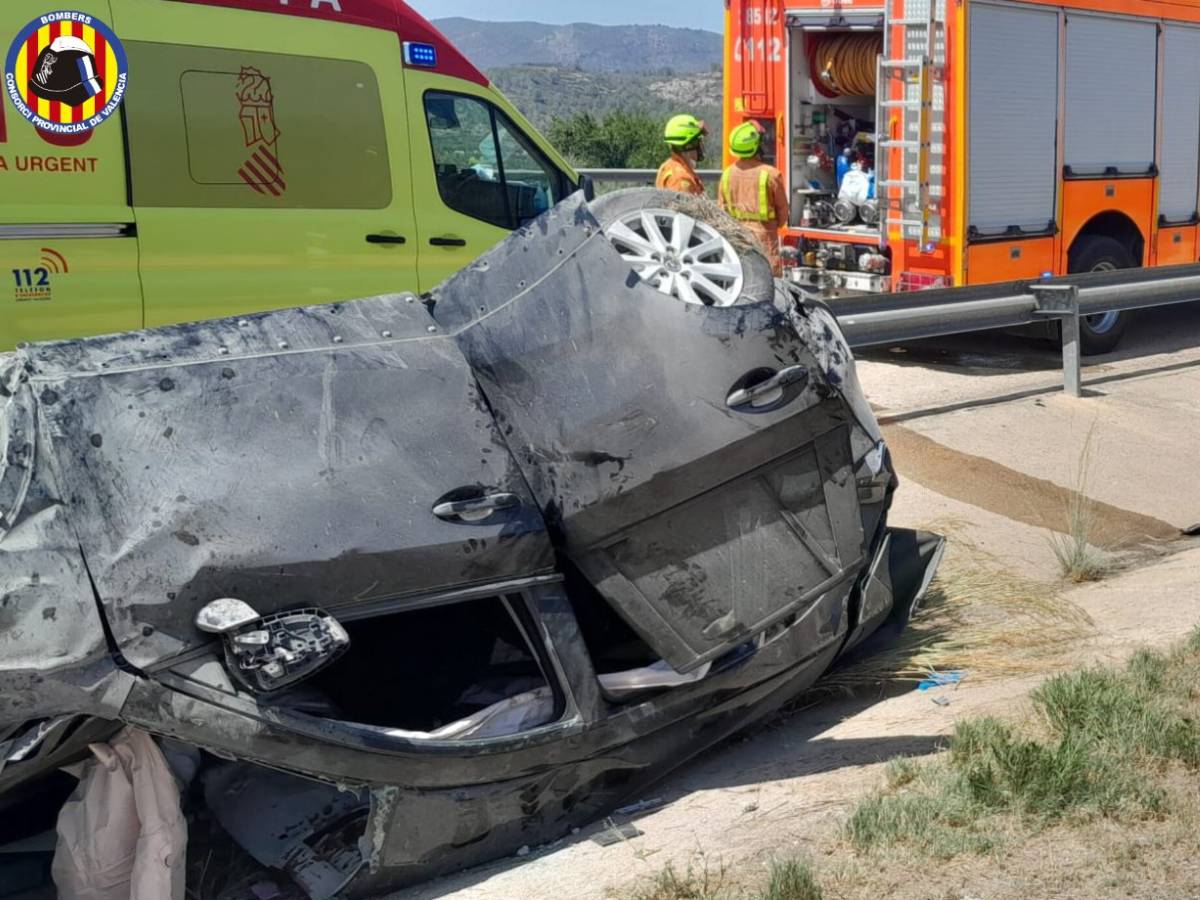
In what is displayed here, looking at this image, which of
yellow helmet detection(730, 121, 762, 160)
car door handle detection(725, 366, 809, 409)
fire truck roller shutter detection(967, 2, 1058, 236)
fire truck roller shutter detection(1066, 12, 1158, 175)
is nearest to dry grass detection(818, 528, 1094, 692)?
car door handle detection(725, 366, 809, 409)

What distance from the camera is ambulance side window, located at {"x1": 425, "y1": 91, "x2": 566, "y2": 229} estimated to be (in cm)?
805

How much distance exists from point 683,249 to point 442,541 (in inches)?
44.6

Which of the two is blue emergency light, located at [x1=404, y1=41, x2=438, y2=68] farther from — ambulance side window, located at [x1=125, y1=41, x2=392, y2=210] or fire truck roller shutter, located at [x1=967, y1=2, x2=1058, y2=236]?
fire truck roller shutter, located at [x1=967, y1=2, x2=1058, y2=236]

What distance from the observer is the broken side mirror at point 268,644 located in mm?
3293

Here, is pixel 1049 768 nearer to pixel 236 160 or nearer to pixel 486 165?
pixel 236 160

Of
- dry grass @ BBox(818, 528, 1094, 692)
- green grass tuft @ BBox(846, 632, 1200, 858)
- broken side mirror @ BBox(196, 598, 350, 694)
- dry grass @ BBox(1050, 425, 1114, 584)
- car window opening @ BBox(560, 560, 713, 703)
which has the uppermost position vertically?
broken side mirror @ BBox(196, 598, 350, 694)

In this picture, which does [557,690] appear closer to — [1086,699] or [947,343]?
[1086,699]

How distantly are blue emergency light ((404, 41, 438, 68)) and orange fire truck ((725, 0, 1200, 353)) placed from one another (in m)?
3.92

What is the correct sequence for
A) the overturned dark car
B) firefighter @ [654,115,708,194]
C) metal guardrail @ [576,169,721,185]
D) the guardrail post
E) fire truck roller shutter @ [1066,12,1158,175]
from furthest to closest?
metal guardrail @ [576,169,721,185], fire truck roller shutter @ [1066,12,1158,175], firefighter @ [654,115,708,194], the guardrail post, the overturned dark car

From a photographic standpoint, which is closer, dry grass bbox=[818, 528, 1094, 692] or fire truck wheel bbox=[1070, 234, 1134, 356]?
dry grass bbox=[818, 528, 1094, 692]

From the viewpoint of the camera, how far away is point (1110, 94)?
11805 millimetres

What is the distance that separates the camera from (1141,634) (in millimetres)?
5457

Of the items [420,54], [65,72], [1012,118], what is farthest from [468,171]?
[1012,118]

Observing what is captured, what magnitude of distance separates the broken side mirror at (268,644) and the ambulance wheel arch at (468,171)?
483 cm
